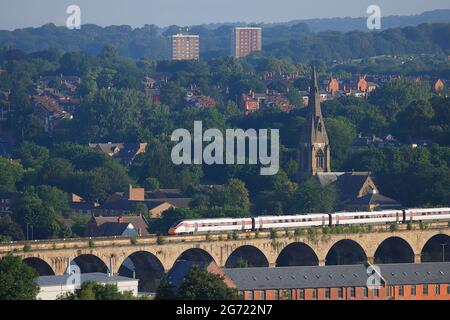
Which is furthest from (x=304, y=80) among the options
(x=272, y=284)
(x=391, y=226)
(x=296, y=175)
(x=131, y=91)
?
(x=272, y=284)

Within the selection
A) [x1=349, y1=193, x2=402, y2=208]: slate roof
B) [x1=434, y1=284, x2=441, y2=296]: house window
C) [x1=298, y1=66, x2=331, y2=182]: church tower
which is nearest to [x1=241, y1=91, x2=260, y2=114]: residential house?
[x1=298, y1=66, x2=331, y2=182]: church tower

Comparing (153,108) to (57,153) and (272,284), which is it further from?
(272,284)

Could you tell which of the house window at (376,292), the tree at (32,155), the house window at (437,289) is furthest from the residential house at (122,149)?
the house window at (376,292)

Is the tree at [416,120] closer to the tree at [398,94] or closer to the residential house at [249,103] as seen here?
the tree at [398,94]

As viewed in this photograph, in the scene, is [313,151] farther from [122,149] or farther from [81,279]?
[81,279]

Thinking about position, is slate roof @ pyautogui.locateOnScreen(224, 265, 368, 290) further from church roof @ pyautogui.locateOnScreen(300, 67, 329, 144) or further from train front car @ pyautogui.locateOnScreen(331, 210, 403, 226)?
church roof @ pyautogui.locateOnScreen(300, 67, 329, 144)

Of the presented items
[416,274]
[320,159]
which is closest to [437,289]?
[416,274]
